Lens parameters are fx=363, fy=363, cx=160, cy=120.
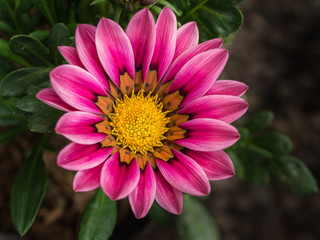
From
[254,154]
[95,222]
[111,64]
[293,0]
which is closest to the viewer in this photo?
[111,64]

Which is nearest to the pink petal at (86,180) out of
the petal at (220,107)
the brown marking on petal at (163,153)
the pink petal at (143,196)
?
the pink petal at (143,196)

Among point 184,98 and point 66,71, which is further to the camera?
point 184,98

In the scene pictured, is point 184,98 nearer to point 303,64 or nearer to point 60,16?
point 60,16

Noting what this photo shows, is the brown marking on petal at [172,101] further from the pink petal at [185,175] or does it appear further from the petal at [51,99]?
the petal at [51,99]

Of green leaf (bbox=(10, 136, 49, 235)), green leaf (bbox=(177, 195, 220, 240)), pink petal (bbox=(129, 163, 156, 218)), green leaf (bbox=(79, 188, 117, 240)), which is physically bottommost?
green leaf (bbox=(177, 195, 220, 240))

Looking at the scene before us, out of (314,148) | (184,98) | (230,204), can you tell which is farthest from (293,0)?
(184,98)

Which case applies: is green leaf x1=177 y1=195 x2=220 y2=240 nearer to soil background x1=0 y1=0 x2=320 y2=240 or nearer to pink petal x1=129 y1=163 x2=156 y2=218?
soil background x1=0 y1=0 x2=320 y2=240

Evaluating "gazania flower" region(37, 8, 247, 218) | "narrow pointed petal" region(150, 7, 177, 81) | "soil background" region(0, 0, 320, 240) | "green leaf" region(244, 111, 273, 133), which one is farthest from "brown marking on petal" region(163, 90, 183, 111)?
"soil background" region(0, 0, 320, 240)

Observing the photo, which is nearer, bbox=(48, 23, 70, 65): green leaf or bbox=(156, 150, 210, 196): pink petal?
bbox=(156, 150, 210, 196): pink petal
